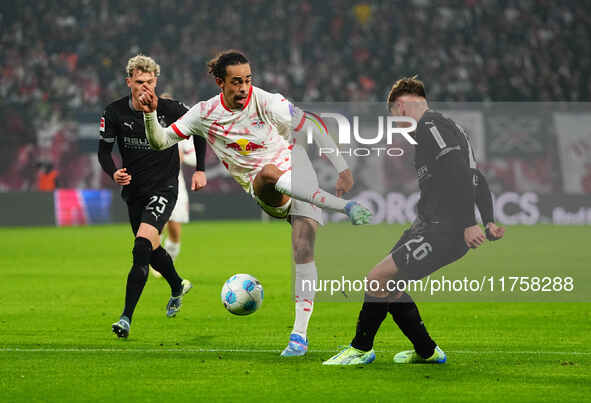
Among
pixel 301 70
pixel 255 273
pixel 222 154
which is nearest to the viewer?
pixel 222 154

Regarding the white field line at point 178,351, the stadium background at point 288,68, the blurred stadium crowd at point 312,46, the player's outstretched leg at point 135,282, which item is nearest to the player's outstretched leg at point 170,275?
the player's outstretched leg at point 135,282

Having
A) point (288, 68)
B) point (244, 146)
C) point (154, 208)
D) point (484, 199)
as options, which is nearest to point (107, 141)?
point (154, 208)

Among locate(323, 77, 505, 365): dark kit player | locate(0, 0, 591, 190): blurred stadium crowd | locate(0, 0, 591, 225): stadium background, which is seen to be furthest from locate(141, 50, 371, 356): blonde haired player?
locate(0, 0, 591, 190): blurred stadium crowd

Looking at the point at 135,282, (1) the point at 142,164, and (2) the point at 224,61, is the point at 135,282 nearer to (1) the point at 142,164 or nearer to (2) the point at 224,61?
(1) the point at 142,164

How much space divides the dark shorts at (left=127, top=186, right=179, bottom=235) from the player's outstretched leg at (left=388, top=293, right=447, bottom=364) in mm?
2635

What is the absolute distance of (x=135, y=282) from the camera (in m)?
7.75

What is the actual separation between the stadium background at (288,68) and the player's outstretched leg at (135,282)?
16039 millimetres

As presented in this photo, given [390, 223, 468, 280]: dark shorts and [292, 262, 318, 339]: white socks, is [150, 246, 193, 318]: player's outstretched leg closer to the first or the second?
[292, 262, 318, 339]: white socks

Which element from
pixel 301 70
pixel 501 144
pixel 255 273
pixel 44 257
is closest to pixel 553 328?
pixel 255 273

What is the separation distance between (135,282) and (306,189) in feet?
6.51

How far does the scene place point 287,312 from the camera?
9438 millimetres

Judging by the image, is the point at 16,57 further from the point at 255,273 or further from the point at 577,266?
the point at 577,266

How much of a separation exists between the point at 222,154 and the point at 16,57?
22152 millimetres

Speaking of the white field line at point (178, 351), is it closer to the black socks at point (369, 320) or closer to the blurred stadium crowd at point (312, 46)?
the black socks at point (369, 320)
